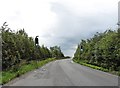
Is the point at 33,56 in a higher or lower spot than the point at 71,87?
higher

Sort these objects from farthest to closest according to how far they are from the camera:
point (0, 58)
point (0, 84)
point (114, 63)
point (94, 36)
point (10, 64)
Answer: point (94, 36), point (114, 63), point (10, 64), point (0, 58), point (0, 84)

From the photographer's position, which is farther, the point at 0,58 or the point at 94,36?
the point at 94,36

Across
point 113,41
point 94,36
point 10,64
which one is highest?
point 94,36

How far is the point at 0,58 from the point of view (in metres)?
29.9

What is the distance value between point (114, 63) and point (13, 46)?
12.8m

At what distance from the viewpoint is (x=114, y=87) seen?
1755 cm

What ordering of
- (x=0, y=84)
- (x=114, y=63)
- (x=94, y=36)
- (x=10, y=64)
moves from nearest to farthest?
(x=0, y=84), (x=10, y=64), (x=114, y=63), (x=94, y=36)

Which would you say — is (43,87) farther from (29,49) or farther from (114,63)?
(29,49)

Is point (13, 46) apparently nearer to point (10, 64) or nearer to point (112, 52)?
point (10, 64)

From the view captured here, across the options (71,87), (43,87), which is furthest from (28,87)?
(71,87)

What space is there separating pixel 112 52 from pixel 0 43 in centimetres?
1602

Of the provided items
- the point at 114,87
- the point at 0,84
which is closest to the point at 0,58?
the point at 0,84

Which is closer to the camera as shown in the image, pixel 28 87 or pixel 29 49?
pixel 28 87

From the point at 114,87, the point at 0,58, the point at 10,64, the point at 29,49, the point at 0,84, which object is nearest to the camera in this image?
the point at 114,87
